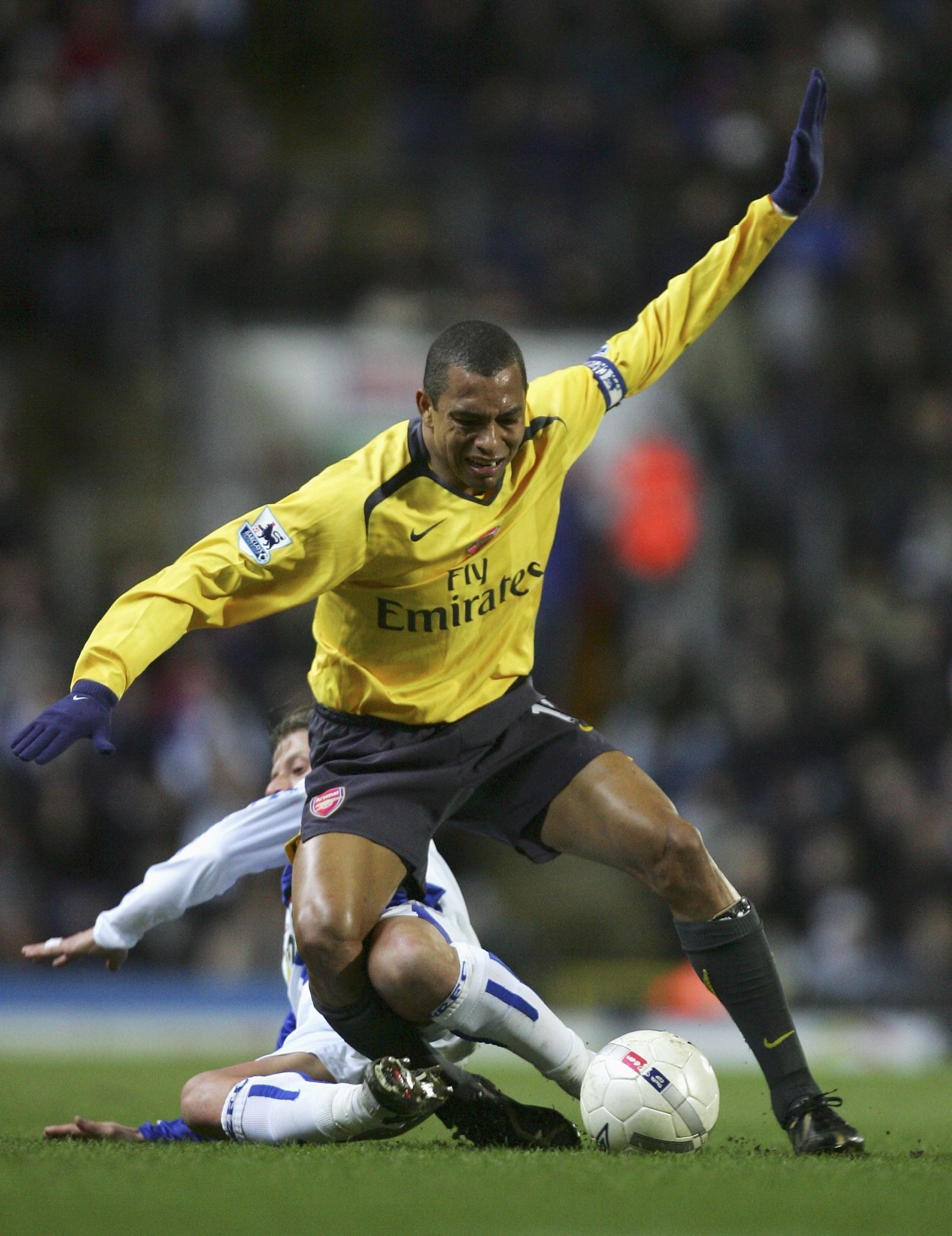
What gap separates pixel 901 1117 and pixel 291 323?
7325 mm

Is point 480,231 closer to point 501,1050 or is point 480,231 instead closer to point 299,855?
point 501,1050

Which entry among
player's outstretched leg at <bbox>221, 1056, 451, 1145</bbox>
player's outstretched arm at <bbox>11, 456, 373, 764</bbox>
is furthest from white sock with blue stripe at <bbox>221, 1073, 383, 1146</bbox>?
player's outstretched arm at <bbox>11, 456, 373, 764</bbox>

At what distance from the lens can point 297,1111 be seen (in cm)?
410

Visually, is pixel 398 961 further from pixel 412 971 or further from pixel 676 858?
pixel 676 858

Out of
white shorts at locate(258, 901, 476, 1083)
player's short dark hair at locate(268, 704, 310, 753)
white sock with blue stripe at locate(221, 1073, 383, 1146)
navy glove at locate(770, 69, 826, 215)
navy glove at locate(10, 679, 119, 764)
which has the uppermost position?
navy glove at locate(770, 69, 826, 215)

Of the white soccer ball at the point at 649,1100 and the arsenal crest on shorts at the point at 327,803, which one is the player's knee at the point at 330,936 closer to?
the arsenal crest on shorts at the point at 327,803

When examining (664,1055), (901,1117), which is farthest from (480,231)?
(664,1055)

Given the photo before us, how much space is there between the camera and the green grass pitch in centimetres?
290

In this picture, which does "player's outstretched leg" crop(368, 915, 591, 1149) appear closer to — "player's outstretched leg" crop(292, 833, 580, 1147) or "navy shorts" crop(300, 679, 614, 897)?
"player's outstretched leg" crop(292, 833, 580, 1147)

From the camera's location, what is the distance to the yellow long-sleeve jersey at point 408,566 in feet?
13.1

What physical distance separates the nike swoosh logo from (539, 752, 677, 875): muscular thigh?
720 millimetres

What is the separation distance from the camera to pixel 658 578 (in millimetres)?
10969

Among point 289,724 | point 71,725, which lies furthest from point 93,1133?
point 289,724

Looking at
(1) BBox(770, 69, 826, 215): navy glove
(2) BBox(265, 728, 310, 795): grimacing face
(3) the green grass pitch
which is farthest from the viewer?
(2) BBox(265, 728, 310, 795): grimacing face
